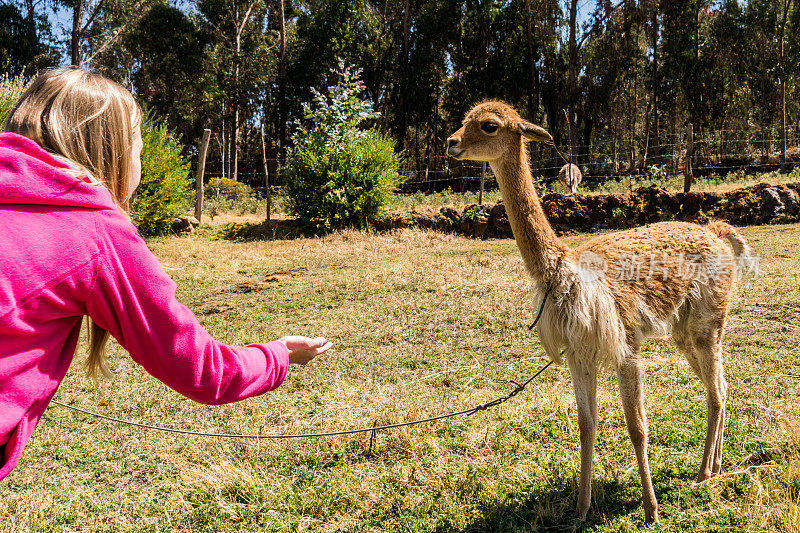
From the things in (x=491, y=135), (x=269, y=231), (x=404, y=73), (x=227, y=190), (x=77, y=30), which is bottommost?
(x=269, y=231)

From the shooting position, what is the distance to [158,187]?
1420 cm

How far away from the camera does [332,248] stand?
41.3 ft

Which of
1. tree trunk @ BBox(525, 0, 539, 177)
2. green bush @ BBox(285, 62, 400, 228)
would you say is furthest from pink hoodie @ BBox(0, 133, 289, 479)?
tree trunk @ BBox(525, 0, 539, 177)

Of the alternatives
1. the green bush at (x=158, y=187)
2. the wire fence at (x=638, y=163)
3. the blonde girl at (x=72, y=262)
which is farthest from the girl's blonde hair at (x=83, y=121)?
the wire fence at (x=638, y=163)

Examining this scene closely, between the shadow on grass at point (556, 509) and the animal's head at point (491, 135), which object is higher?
the animal's head at point (491, 135)

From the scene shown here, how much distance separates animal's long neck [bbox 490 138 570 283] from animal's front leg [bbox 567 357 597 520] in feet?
1.90

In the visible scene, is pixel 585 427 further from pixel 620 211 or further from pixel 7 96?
pixel 7 96

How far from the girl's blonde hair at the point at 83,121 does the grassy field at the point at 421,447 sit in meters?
2.48

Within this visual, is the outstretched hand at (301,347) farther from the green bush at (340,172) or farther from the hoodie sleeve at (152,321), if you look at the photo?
the green bush at (340,172)

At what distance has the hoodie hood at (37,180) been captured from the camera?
1197mm

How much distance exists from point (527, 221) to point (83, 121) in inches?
91.6

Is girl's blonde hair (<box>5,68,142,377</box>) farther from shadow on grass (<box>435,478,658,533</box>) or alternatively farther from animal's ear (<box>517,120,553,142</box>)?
shadow on grass (<box>435,478,658,533</box>)

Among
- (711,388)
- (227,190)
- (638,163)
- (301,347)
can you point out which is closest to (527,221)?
(711,388)

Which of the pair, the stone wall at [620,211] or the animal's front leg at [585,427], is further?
the stone wall at [620,211]
